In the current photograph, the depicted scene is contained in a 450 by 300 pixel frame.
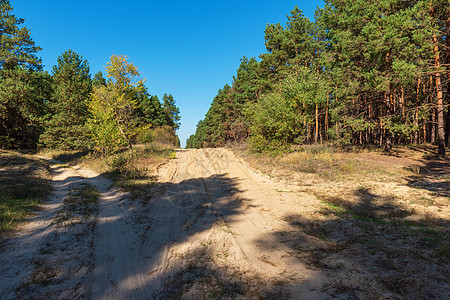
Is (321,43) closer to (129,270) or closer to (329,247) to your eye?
(329,247)

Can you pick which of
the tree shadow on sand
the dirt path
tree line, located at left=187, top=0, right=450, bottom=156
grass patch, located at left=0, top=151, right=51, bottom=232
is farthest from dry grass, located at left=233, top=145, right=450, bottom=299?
grass patch, located at left=0, top=151, right=51, bottom=232

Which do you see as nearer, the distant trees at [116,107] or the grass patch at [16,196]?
the grass patch at [16,196]

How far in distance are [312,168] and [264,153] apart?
595 centimetres

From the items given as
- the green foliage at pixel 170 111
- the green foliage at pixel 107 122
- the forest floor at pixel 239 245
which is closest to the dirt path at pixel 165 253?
the forest floor at pixel 239 245

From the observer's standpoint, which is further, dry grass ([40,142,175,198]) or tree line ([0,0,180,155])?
tree line ([0,0,180,155])

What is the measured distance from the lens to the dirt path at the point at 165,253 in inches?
122

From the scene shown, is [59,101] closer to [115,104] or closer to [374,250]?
[115,104]

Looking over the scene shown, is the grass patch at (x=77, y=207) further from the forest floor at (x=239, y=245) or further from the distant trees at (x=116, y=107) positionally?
the distant trees at (x=116, y=107)

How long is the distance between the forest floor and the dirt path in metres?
0.03

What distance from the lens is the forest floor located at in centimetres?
307

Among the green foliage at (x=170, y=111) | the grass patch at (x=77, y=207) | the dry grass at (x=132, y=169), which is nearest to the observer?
the grass patch at (x=77, y=207)

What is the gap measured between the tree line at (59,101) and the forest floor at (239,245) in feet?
25.7

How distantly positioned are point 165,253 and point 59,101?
3240cm

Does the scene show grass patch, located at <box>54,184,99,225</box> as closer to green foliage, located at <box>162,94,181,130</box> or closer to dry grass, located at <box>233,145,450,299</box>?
dry grass, located at <box>233,145,450,299</box>
